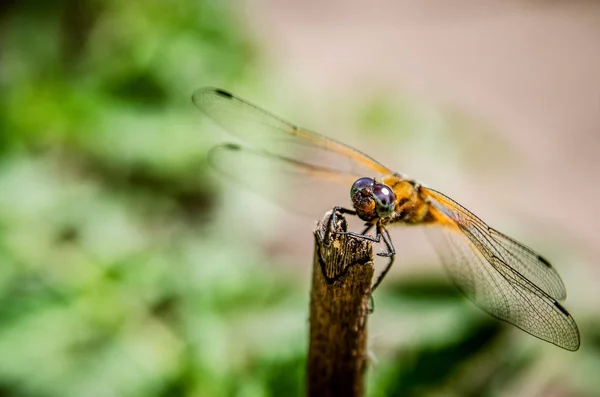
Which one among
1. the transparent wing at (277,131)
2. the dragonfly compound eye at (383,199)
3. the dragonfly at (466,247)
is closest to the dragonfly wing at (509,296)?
the dragonfly at (466,247)

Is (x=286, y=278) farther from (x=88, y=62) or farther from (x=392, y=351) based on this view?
(x=88, y=62)

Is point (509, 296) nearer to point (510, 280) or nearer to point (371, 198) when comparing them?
point (510, 280)

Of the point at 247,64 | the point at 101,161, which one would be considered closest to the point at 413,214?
the point at 101,161

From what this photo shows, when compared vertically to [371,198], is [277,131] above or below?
above

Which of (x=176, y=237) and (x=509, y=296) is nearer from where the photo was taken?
(x=509, y=296)

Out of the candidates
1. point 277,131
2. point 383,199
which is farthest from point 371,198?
point 277,131

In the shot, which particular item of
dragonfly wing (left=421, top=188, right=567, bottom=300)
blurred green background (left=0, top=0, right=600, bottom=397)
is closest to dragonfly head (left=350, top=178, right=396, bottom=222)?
dragonfly wing (left=421, top=188, right=567, bottom=300)

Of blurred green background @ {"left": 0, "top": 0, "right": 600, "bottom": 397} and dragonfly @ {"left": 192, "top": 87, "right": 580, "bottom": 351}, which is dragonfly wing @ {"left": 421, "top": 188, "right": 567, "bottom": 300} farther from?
blurred green background @ {"left": 0, "top": 0, "right": 600, "bottom": 397}

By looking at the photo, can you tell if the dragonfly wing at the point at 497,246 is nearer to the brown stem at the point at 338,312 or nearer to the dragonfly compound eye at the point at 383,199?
the dragonfly compound eye at the point at 383,199
